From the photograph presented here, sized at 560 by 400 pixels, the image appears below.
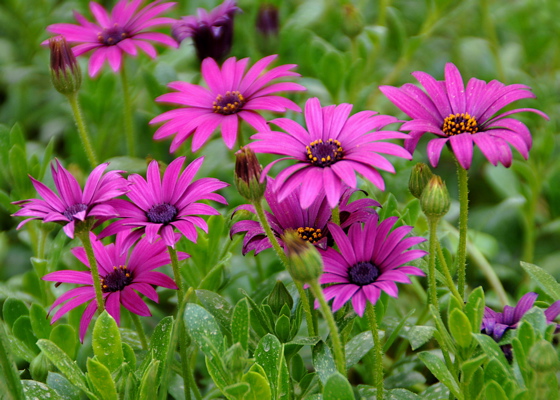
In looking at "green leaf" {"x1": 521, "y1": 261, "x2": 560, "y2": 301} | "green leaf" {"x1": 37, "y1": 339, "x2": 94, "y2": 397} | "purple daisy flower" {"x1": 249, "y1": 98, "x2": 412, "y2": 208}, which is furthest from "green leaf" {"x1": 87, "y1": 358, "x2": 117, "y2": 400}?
"green leaf" {"x1": 521, "y1": 261, "x2": 560, "y2": 301}

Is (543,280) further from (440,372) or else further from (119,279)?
(119,279)

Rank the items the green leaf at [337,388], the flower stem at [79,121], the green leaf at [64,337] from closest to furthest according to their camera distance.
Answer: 1. the green leaf at [337,388]
2. the green leaf at [64,337]
3. the flower stem at [79,121]

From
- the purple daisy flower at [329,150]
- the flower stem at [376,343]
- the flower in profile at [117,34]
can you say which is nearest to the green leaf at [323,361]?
the flower stem at [376,343]

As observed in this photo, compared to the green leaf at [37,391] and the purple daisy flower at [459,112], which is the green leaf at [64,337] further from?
the purple daisy flower at [459,112]

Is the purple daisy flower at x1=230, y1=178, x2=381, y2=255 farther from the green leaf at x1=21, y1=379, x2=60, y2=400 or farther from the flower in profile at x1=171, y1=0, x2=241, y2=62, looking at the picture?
the flower in profile at x1=171, y1=0, x2=241, y2=62

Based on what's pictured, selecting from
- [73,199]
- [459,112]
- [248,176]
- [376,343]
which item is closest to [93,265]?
[73,199]
